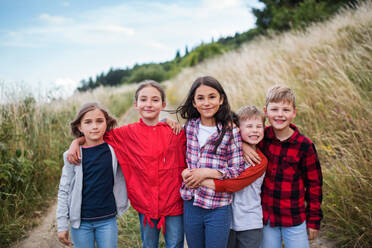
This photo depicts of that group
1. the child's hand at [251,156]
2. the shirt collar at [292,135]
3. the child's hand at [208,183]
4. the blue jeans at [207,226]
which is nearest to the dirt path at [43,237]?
the blue jeans at [207,226]

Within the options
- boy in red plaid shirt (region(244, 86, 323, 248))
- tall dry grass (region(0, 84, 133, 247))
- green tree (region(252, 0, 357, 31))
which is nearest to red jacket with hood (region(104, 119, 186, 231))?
boy in red plaid shirt (region(244, 86, 323, 248))

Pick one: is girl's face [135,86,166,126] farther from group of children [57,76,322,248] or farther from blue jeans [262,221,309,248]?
blue jeans [262,221,309,248]

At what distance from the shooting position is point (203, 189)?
175cm

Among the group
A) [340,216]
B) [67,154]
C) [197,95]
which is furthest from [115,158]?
[340,216]

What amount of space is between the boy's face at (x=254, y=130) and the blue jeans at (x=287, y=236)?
67cm

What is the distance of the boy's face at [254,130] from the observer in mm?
1837

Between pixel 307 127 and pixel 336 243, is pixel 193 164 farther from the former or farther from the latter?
pixel 307 127

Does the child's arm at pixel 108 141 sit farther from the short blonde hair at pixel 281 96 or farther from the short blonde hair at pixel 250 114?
the short blonde hair at pixel 281 96

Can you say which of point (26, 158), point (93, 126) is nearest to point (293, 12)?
point (93, 126)

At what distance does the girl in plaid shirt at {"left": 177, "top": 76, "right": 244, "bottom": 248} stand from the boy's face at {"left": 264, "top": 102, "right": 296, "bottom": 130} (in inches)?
12.3

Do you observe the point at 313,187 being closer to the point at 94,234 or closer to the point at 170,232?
the point at 170,232

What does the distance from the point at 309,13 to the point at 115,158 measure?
8.98 meters

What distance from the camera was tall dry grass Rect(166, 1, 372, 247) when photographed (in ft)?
7.29

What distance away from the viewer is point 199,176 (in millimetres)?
1732
